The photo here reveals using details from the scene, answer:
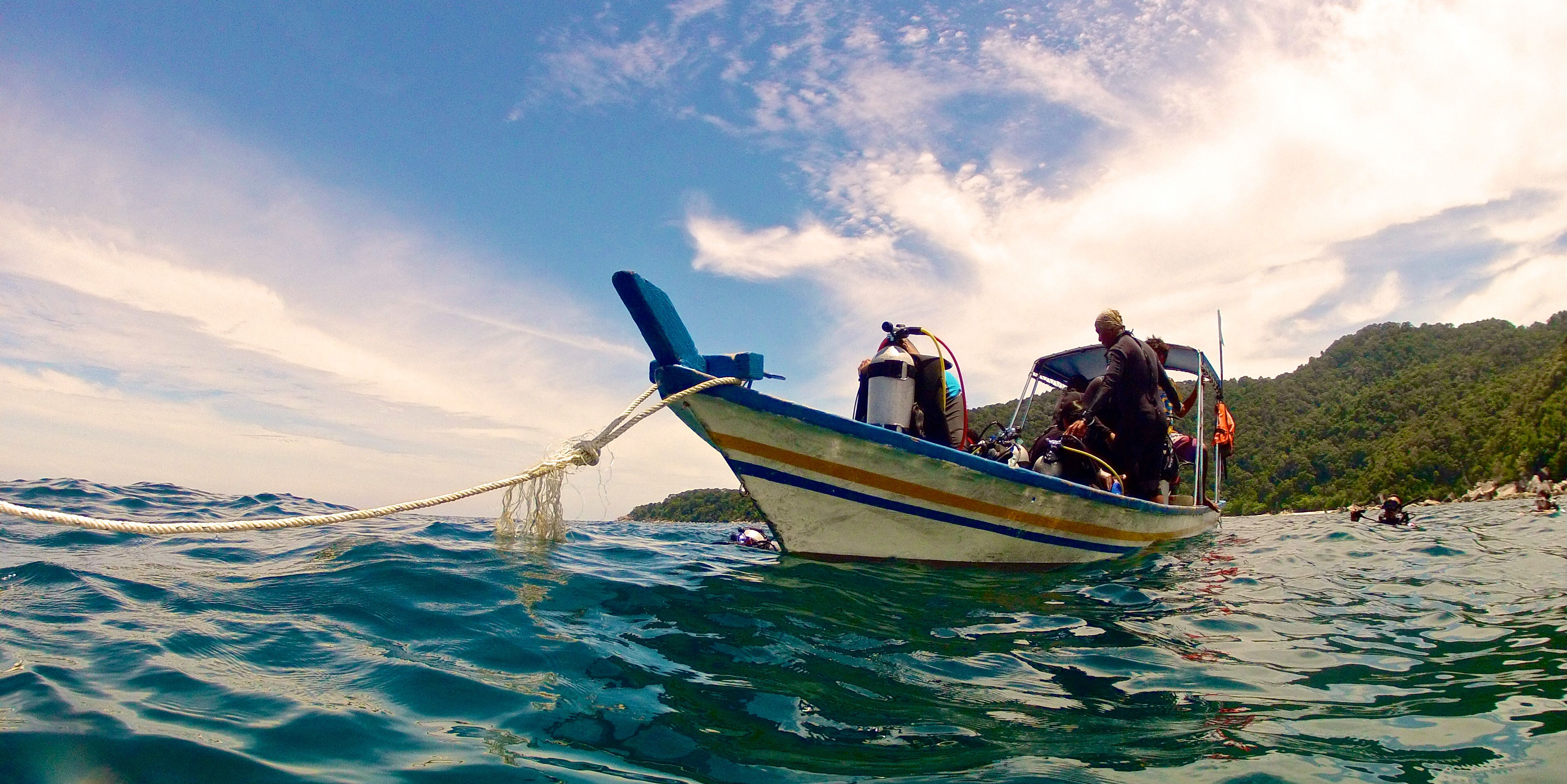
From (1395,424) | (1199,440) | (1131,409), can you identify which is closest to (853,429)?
(1131,409)

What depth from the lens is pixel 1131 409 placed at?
702cm

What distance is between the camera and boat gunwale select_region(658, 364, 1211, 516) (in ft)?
16.3

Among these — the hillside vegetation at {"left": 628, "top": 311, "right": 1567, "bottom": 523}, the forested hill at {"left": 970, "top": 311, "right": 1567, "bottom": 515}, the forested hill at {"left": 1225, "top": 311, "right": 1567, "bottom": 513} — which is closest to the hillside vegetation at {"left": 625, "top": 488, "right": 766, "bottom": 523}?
the hillside vegetation at {"left": 628, "top": 311, "right": 1567, "bottom": 523}

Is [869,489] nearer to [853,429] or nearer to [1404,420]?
[853,429]

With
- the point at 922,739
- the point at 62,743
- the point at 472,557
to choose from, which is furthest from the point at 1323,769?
the point at 472,557

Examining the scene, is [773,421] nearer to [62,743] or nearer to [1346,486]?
[62,743]

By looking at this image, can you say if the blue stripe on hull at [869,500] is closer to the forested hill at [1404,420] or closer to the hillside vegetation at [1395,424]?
the hillside vegetation at [1395,424]

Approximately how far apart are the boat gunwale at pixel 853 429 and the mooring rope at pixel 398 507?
0.27 ft

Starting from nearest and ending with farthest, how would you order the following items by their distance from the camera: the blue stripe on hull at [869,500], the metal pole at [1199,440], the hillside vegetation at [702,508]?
the blue stripe on hull at [869,500], the metal pole at [1199,440], the hillside vegetation at [702,508]

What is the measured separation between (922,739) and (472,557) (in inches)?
148

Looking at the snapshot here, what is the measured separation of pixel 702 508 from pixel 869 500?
4181 cm

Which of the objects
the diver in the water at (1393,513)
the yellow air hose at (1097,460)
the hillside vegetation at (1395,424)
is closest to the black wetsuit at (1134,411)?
the yellow air hose at (1097,460)

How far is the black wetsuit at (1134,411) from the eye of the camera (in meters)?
6.83

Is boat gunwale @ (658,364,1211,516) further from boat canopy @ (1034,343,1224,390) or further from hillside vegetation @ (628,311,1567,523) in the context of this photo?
hillside vegetation @ (628,311,1567,523)
